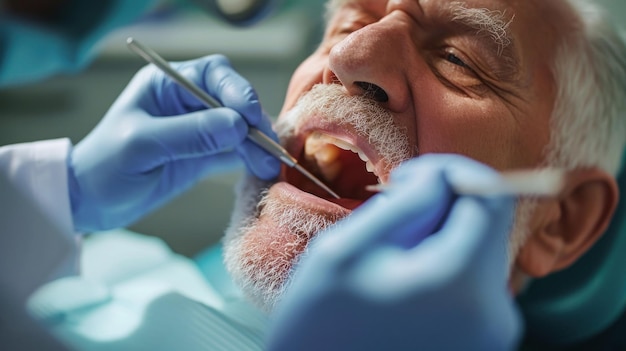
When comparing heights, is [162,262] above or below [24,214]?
below

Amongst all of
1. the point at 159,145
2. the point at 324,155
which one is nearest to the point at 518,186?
the point at 324,155

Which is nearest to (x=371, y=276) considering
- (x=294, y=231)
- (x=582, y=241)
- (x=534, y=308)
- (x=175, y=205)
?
(x=294, y=231)

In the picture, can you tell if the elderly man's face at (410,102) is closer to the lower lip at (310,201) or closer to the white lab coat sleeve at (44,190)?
the lower lip at (310,201)

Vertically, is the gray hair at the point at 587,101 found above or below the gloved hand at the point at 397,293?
below

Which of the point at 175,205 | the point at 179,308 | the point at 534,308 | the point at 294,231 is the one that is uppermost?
the point at 294,231

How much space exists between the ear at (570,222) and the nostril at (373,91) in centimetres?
38

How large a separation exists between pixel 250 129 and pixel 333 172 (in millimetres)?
184

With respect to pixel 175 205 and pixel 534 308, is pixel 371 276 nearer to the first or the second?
pixel 534 308

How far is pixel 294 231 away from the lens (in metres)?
0.95

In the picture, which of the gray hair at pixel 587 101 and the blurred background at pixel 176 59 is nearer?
the gray hair at pixel 587 101

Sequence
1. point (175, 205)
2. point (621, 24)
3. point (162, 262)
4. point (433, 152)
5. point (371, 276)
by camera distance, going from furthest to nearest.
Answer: point (175, 205)
point (162, 262)
point (621, 24)
point (433, 152)
point (371, 276)

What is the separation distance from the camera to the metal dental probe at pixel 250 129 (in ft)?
3.46

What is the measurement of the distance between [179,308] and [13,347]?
301 mm

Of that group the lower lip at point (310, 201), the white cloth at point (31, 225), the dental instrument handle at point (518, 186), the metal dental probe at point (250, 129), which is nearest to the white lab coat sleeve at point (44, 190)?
the white cloth at point (31, 225)
